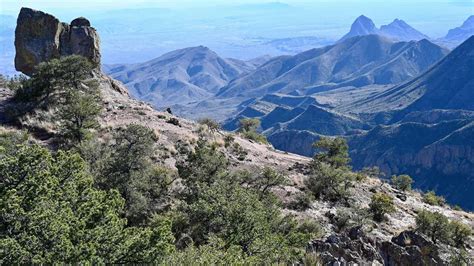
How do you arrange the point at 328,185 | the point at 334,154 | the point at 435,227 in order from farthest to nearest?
the point at 334,154 < the point at 328,185 < the point at 435,227

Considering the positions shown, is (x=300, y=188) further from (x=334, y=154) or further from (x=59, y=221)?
(x=59, y=221)

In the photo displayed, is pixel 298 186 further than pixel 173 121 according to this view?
No

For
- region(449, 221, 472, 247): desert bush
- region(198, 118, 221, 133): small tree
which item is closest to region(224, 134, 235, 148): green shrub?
region(198, 118, 221, 133): small tree

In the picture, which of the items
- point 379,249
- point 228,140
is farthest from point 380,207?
point 228,140

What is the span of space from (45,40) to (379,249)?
148 ft

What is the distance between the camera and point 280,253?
22719 mm

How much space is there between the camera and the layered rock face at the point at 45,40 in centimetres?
5675

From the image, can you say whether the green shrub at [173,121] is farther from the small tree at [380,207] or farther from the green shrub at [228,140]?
the small tree at [380,207]

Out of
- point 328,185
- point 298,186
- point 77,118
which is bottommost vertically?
point 298,186

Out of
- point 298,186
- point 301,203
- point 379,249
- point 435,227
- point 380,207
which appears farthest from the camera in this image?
point 298,186

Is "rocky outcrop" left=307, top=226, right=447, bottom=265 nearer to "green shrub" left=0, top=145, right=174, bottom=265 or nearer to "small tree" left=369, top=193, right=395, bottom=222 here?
"small tree" left=369, top=193, right=395, bottom=222

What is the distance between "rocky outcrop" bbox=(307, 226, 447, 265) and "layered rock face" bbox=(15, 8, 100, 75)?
40835 mm

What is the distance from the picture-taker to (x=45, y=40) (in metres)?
57.5

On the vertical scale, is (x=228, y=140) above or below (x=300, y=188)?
above
